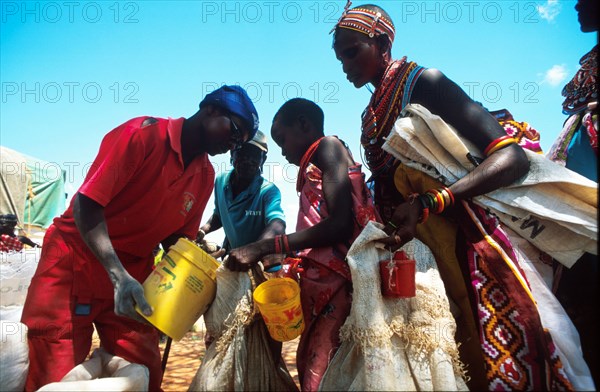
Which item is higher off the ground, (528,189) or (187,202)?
(528,189)

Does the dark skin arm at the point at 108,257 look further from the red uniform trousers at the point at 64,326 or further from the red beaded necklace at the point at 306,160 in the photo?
the red beaded necklace at the point at 306,160

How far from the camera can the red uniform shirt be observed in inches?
78.7

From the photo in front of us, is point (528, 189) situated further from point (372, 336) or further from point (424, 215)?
point (372, 336)

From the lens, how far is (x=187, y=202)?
8.01 ft

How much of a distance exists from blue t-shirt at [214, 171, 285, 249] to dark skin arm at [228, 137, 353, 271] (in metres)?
1.43

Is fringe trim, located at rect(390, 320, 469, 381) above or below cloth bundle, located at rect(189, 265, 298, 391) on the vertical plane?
above

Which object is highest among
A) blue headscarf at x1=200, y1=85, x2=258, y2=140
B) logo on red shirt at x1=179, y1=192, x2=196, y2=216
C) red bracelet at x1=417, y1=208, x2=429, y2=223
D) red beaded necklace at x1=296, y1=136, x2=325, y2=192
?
blue headscarf at x1=200, y1=85, x2=258, y2=140

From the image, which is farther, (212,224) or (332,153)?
(212,224)

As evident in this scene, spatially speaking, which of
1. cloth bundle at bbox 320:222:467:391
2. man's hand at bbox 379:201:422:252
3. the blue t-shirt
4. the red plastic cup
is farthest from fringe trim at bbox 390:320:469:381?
the blue t-shirt

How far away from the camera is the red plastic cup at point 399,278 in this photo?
1564 millimetres

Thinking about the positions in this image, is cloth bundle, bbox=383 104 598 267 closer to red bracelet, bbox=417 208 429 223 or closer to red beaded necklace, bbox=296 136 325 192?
red bracelet, bbox=417 208 429 223

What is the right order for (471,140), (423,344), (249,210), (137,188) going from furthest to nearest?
(249,210) < (137,188) < (471,140) < (423,344)

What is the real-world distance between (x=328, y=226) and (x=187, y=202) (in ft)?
3.37

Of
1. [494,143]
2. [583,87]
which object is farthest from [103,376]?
[583,87]
